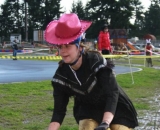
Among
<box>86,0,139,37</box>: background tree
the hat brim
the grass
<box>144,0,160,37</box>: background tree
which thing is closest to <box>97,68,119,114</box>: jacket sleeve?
the hat brim

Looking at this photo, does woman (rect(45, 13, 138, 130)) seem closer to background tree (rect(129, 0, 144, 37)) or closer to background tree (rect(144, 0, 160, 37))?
background tree (rect(129, 0, 144, 37))

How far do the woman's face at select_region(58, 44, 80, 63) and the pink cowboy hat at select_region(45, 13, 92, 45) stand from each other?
3.3 inches

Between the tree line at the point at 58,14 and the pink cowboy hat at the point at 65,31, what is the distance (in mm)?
68855

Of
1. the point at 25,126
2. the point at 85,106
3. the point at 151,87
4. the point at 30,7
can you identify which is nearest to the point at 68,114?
the point at 25,126

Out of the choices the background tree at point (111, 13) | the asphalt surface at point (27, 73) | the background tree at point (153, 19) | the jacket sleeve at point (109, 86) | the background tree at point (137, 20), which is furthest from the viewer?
the background tree at point (153, 19)

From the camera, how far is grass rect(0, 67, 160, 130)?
23.1ft

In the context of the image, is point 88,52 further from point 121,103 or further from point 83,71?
point 121,103

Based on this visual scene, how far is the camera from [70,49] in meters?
3.17

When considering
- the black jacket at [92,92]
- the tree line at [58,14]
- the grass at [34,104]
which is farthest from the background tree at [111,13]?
the black jacket at [92,92]

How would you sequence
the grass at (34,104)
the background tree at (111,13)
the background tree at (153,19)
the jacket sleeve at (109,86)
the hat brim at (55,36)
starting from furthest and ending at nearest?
the background tree at (153,19)
the background tree at (111,13)
the grass at (34,104)
the jacket sleeve at (109,86)
the hat brim at (55,36)

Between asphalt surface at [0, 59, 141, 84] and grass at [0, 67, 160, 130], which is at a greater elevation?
grass at [0, 67, 160, 130]

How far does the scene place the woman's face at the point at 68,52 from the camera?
315cm

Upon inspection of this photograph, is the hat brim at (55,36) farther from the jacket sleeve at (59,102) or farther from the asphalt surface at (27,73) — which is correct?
the asphalt surface at (27,73)

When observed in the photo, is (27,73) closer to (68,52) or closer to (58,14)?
(68,52)
